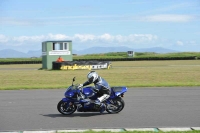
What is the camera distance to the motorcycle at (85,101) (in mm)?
11953

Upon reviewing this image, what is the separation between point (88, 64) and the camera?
41250 mm

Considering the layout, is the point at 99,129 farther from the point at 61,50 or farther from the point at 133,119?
the point at 61,50

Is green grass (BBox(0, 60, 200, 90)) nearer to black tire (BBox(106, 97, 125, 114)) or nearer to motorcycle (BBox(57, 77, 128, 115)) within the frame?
motorcycle (BBox(57, 77, 128, 115))

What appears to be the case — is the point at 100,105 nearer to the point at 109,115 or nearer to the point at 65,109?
the point at 109,115

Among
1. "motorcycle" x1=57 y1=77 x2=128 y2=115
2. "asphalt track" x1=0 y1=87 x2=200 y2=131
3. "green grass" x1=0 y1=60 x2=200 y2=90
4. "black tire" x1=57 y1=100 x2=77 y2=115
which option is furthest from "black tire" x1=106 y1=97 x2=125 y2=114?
"green grass" x1=0 y1=60 x2=200 y2=90

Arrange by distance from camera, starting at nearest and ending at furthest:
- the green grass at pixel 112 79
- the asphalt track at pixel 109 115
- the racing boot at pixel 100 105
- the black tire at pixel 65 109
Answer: the asphalt track at pixel 109 115 → the racing boot at pixel 100 105 → the black tire at pixel 65 109 → the green grass at pixel 112 79

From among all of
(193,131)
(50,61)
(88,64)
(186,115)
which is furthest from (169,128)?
(50,61)

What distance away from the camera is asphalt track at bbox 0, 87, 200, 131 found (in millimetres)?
10289

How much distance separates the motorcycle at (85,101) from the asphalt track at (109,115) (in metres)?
0.20

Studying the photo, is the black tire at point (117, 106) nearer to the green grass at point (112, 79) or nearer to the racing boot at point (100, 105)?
the racing boot at point (100, 105)

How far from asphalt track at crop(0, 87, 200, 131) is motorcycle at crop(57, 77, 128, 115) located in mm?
199

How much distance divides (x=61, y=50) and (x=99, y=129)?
36.3m

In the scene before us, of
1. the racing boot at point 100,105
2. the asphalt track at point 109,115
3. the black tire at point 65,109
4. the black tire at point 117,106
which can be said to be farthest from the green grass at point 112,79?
the racing boot at point 100,105

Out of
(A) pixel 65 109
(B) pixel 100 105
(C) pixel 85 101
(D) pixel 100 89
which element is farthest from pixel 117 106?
(A) pixel 65 109
